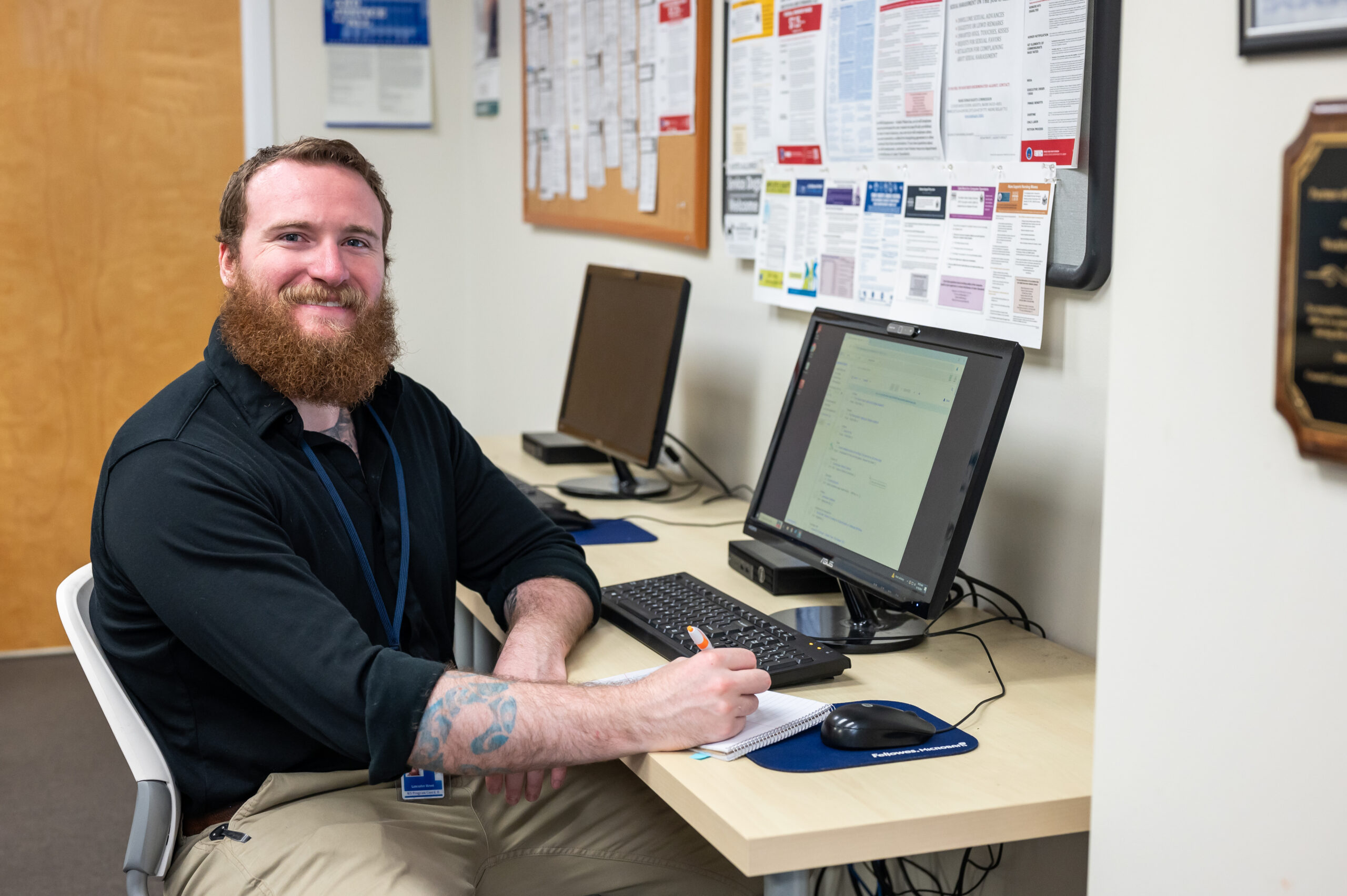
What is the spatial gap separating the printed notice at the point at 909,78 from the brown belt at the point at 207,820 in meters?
1.27

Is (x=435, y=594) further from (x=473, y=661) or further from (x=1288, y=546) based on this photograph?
(x=1288, y=546)

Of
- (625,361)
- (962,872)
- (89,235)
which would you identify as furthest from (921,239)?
(89,235)

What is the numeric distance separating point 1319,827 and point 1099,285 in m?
0.78

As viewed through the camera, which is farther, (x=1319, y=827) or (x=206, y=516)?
(x=206, y=516)

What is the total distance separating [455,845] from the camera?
149 centimetres

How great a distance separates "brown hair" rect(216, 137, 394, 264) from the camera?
5.35ft

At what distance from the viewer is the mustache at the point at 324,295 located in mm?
1616

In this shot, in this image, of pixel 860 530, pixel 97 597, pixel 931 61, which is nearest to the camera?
pixel 97 597

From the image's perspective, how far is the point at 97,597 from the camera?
1412 millimetres

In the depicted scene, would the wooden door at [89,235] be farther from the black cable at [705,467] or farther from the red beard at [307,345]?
the red beard at [307,345]

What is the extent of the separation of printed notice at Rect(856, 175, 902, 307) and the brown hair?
2.53 feet

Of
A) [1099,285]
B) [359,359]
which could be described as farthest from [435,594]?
[1099,285]

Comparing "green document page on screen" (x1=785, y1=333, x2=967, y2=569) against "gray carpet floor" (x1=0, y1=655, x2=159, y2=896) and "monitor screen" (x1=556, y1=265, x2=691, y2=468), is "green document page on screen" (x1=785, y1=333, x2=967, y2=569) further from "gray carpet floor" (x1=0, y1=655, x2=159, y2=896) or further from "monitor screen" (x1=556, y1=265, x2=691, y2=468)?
"gray carpet floor" (x1=0, y1=655, x2=159, y2=896)

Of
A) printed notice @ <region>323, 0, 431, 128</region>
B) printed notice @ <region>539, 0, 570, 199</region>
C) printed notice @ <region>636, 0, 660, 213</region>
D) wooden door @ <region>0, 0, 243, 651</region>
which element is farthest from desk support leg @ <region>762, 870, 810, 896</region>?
printed notice @ <region>323, 0, 431, 128</region>
